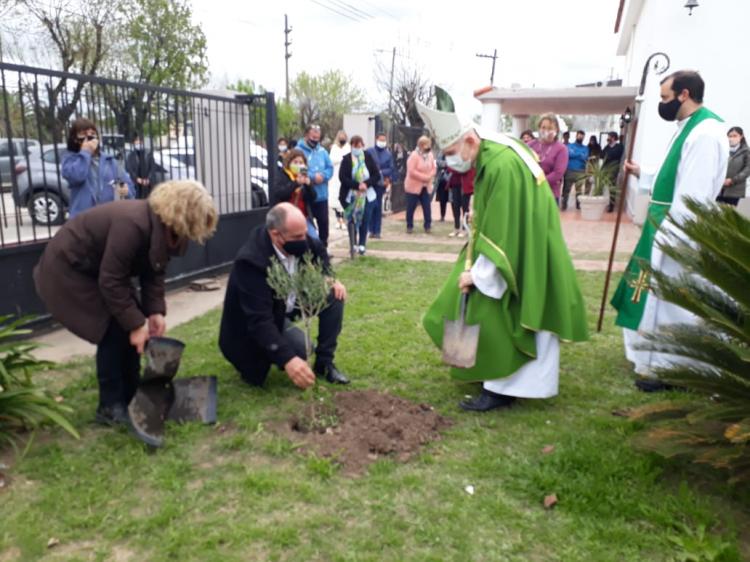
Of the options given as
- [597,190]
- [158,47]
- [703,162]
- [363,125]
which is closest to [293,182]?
[703,162]

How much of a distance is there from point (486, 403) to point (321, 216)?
18.1 feet

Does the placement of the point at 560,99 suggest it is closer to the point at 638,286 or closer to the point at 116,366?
the point at 638,286

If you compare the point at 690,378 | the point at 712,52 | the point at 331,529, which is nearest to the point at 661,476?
the point at 690,378

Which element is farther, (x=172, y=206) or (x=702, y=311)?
(x=172, y=206)

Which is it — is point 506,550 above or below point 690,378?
below

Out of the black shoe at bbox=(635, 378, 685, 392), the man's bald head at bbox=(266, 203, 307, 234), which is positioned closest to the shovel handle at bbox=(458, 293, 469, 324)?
the man's bald head at bbox=(266, 203, 307, 234)

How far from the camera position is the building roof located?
15688 mm

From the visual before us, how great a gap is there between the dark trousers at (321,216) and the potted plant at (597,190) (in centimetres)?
759

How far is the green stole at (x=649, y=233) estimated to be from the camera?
14.2 ft

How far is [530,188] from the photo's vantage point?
12.8ft

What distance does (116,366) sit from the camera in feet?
12.5

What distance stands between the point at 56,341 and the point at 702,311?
4996mm

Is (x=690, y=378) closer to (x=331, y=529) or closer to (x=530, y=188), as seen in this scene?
(x=530, y=188)

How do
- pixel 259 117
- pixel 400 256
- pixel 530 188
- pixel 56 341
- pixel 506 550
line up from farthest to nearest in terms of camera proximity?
1. pixel 400 256
2. pixel 259 117
3. pixel 56 341
4. pixel 530 188
5. pixel 506 550
